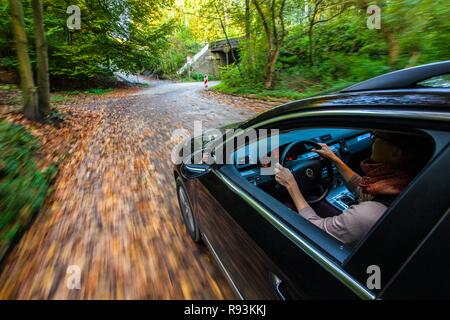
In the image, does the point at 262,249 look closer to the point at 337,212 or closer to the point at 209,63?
the point at 337,212

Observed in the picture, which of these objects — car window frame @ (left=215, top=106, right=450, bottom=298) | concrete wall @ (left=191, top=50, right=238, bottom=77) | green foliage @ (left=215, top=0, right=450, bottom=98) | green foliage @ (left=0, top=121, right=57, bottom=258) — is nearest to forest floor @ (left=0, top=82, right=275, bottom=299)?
green foliage @ (left=0, top=121, right=57, bottom=258)

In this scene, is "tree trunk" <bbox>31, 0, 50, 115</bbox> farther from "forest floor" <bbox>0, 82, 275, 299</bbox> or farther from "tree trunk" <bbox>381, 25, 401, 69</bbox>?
"tree trunk" <bbox>381, 25, 401, 69</bbox>

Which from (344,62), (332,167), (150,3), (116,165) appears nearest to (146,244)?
(332,167)

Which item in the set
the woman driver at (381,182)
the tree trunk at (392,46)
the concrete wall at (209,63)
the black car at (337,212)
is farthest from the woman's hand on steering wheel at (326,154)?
the concrete wall at (209,63)

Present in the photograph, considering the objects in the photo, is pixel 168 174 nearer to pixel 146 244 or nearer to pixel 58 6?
pixel 146 244

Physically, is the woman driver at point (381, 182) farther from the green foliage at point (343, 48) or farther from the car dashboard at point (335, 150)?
the green foliage at point (343, 48)

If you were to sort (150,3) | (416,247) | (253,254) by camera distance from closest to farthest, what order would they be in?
(416,247) → (253,254) → (150,3)

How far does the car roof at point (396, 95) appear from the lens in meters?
1.06

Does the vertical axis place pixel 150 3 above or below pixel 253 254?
above

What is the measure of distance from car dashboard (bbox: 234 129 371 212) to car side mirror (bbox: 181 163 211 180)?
289 mm

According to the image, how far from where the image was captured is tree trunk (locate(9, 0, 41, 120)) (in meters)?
6.52

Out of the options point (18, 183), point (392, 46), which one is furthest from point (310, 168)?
point (392, 46)

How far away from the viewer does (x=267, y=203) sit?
1618 millimetres

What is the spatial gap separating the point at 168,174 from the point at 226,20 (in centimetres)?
1492
